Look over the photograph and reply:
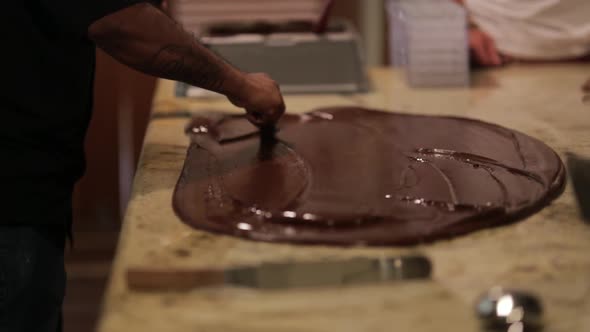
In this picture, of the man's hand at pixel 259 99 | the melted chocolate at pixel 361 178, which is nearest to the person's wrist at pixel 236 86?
the man's hand at pixel 259 99

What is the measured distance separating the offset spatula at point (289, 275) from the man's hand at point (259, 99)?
0.51 meters

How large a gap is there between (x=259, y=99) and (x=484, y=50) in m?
1.03

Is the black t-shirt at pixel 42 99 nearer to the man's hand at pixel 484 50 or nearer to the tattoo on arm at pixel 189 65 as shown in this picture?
the tattoo on arm at pixel 189 65

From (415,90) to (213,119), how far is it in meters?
0.62

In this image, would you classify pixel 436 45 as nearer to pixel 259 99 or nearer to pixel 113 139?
pixel 259 99

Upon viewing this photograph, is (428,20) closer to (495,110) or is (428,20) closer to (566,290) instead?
(495,110)

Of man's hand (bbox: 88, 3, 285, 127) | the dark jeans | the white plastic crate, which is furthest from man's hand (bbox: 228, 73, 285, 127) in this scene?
the white plastic crate

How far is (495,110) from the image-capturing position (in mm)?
1858

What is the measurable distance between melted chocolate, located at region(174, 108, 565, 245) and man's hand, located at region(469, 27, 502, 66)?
24.3 inches

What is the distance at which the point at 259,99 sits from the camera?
1.49 meters

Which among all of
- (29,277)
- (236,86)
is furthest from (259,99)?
Result: (29,277)

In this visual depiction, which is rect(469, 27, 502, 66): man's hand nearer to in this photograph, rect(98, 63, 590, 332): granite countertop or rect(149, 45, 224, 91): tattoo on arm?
rect(98, 63, 590, 332): granite countertop

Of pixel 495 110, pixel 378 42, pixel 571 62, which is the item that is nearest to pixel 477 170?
pixel 495 110

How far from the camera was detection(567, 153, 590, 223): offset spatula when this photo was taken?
49.9 inches
